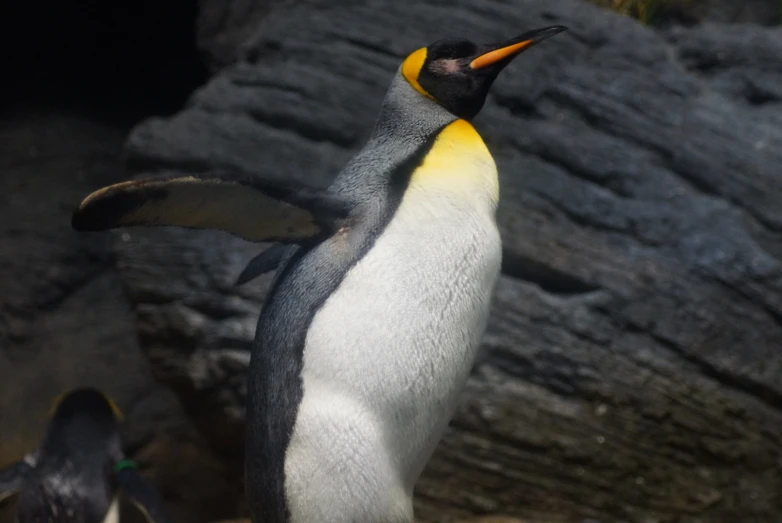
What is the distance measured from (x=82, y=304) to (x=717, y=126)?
2384mm

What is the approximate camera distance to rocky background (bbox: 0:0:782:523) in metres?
2.00

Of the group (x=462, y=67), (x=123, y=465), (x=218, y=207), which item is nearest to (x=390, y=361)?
(x=218, y=207)

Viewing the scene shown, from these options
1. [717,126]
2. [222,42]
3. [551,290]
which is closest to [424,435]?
[551,290]

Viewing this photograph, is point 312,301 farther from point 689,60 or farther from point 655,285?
point 689,60

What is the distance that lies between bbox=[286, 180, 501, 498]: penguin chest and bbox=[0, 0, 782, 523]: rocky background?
0.86m

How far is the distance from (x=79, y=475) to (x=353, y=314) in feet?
3.88

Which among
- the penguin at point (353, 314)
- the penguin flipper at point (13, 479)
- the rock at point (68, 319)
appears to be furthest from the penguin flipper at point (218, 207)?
the rock at point (68, 319)

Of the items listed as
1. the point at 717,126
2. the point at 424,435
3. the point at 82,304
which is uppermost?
the point at 717,126

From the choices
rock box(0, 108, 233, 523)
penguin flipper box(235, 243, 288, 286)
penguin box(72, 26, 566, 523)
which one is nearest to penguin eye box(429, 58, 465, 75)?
penguin box(72, 26, 566, 523)

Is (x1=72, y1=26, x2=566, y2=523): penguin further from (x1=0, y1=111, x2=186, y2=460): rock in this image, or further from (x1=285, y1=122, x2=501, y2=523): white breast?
(x1=0, y1=111, x2=186, y2=460): rock

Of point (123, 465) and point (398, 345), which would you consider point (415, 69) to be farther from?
point (123, 465)

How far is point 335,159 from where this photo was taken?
220 cm

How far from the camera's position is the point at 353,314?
3.59ft

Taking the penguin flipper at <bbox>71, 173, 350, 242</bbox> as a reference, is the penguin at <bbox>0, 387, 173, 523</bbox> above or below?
below
